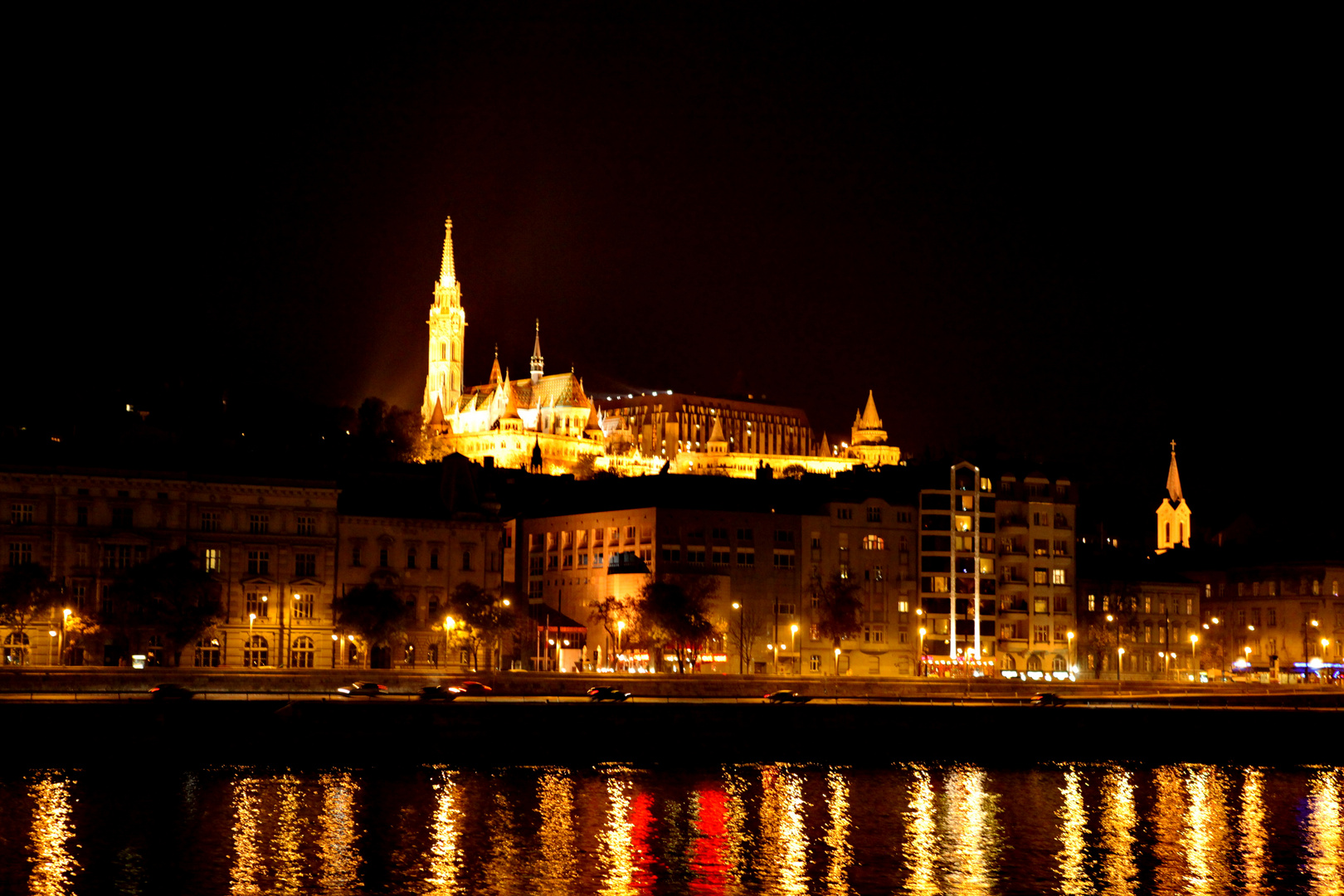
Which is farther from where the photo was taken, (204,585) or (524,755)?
(204,585)

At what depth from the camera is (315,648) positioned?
113438mm

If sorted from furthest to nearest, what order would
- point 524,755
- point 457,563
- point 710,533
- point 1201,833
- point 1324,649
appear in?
point 1324,649 < point 710,533 < point 457,563 < point 524,755 < point 1201,833

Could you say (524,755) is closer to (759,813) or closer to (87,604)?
(759,813)

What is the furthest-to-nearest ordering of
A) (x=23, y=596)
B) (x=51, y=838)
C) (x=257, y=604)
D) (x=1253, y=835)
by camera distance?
(x=257, y=604) → (x=23, y=596) → (x=1253, y=835) → (x=51, y=838)

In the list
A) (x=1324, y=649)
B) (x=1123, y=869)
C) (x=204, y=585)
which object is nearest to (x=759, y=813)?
(x=1123, y=869)

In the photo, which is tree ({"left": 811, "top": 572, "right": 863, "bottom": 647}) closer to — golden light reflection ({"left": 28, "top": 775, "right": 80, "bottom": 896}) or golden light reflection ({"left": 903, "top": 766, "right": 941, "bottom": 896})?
golden light reflection ({"left": 903, "top": 766, "right": 941, "bottom": 896})

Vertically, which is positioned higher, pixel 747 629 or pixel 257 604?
pixel 257 604

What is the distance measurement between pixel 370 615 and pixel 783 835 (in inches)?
1962

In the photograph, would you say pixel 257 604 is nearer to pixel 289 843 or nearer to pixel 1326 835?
pixel 289 843

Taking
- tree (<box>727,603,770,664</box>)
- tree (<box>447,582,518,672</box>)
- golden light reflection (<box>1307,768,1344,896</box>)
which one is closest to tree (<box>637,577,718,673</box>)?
tree (<box>727,603,770,664</box>)

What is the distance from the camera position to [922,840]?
6562cm

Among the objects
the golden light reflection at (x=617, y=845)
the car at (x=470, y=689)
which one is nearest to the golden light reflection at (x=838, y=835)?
the golden light reflection at (x=617, y=845)

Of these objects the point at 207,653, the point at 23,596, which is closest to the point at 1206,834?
the point at 207,653

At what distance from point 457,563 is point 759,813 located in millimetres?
53588
